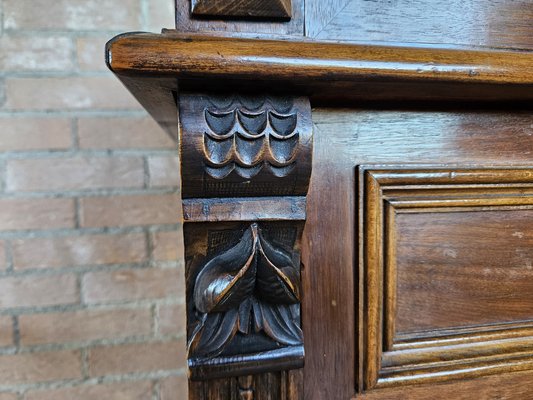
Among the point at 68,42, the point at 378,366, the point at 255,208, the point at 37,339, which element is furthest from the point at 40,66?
the point at 378,366

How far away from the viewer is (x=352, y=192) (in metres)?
0.34

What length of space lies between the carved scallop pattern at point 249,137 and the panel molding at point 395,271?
0.08m

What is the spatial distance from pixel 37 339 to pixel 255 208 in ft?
2.10

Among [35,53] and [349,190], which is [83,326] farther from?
[349,190]

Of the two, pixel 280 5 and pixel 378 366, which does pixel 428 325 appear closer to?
pixel 378 366

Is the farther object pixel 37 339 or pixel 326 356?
pixel 37 339

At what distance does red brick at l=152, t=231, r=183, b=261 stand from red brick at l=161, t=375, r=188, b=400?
0.24 m

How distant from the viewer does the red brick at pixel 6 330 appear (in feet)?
2.33

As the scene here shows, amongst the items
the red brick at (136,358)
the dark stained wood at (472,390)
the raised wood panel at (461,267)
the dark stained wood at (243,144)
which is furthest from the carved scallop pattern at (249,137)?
the red brick at (136,358)

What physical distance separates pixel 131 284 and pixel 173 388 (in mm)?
227

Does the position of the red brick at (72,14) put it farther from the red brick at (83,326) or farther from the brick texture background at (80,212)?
the red brick at (83,326)

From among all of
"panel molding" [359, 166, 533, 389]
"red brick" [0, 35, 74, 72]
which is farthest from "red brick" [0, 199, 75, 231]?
"panel molding" [359, 166, 533, 389]

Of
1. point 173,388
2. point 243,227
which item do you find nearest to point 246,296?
point 243,227

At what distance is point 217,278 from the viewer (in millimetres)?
294
